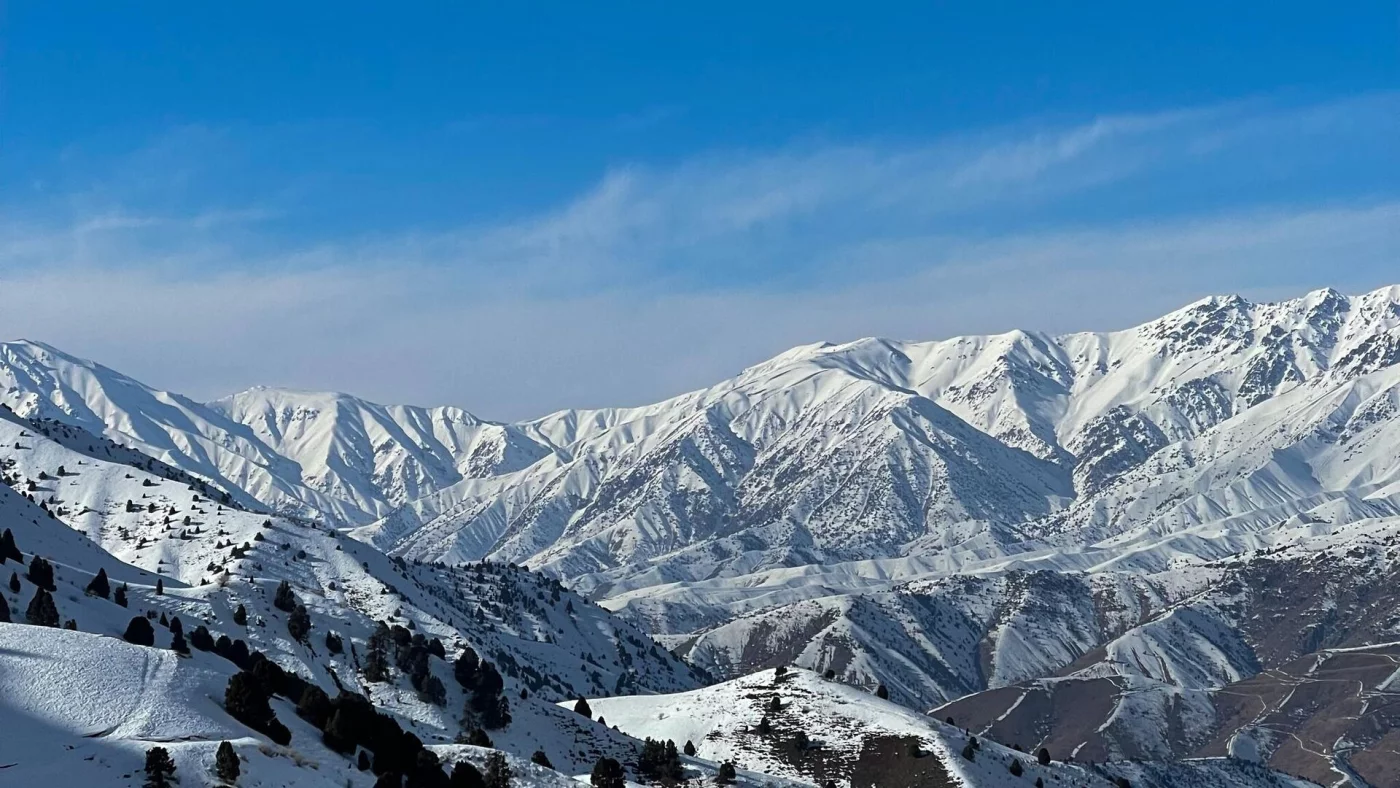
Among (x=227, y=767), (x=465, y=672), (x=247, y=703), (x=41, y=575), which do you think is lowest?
(x=465, y=672)

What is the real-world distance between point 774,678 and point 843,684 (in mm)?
9062

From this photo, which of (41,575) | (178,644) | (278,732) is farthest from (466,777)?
(41,575)

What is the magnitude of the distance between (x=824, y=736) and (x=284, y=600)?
233 ft

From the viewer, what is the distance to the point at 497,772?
91938mm

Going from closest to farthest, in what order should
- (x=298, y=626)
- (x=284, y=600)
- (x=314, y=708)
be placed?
(x=314, y=708) < (x=298, y=626) < (x=284, y=600)

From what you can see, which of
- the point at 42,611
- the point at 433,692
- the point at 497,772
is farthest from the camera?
the point at 433,692

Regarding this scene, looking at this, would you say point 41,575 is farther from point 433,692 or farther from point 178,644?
point 433,692

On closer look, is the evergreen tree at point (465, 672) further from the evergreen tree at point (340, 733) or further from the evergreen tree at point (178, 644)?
the evergreen tree at point (340, 733)

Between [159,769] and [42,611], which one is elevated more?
[42,611]

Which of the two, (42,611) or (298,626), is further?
(298,626)

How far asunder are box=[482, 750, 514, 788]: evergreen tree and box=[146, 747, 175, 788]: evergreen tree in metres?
25.3

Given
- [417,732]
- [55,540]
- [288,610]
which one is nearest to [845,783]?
[417,732]

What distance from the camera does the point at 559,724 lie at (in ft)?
477

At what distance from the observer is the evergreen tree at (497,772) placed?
90.5 meters
